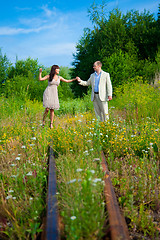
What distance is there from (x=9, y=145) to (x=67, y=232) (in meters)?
3.47

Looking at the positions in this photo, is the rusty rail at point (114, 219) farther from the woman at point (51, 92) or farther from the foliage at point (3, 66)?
the foliage at point (3, 66)

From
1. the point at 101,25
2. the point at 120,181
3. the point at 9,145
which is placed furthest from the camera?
the point at 101,25

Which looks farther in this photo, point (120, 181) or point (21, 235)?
point (120, 181)

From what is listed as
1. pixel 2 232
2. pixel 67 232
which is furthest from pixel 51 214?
pixel 2 232

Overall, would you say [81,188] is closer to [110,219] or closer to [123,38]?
[110,219]

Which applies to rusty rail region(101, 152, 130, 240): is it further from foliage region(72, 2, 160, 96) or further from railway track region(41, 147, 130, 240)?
foliage region(72, 2, 160, 96)

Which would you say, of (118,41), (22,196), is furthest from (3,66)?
(22,196)

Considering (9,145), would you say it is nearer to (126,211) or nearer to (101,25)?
(126,211)

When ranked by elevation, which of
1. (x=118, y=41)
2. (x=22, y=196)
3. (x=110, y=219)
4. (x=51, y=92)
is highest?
(x=118, y=41)

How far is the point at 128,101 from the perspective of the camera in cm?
933

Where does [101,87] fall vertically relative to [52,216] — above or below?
above

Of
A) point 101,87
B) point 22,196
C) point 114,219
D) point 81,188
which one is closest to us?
point 114,219

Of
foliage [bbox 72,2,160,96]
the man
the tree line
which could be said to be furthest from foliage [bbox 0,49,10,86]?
the man

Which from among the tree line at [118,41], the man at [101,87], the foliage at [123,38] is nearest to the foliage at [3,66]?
the tree line at [118,41]
